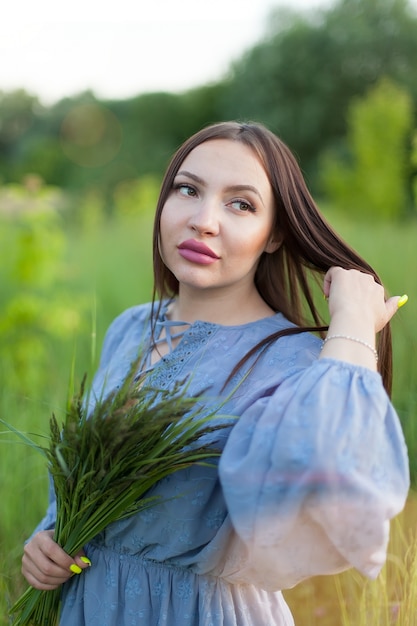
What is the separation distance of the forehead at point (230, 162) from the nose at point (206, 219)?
0.07m

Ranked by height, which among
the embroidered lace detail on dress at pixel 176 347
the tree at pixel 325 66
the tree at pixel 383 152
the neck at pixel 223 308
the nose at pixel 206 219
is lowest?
the embroidered lace detail on dress at pixel 176 347

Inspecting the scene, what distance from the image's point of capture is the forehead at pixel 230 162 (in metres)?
1.51

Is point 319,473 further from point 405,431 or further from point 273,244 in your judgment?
point 405,431

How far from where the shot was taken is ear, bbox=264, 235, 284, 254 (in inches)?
64.7

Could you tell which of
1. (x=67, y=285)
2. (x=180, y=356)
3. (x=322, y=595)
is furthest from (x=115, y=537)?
(x=67, y=285)

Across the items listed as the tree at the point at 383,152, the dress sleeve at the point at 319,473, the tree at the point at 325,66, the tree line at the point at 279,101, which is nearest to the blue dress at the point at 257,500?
the dress sleeve at the point at 319,473

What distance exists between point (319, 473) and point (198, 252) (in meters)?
0.58

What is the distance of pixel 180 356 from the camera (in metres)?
1.58

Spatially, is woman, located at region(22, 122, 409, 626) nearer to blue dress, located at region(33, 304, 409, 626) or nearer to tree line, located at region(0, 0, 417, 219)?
blue dress, located at region(33, 304, 409, 626)

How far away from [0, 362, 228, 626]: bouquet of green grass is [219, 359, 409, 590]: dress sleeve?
0.11 meters

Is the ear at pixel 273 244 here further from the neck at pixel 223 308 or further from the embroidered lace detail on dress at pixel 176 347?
the embroidered lace detail on dress at pixel 176 347

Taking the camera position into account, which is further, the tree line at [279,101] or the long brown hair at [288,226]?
the tree line at [279,101]

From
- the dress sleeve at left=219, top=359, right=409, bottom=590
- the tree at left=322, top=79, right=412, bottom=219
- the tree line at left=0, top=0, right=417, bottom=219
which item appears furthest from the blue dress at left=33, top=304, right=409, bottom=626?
the tree line at left=0, top=0, right=417, bottom=219

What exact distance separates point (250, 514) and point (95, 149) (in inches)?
896
